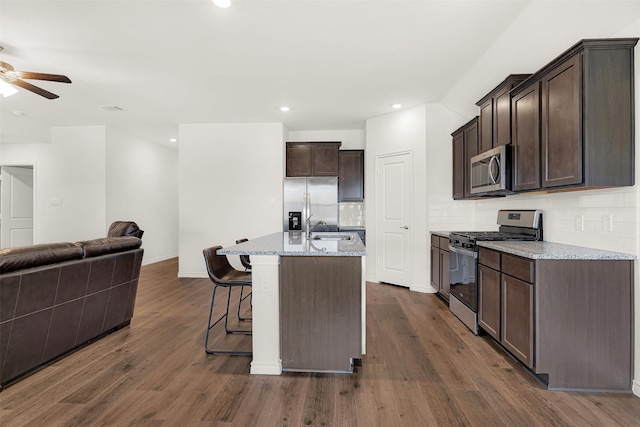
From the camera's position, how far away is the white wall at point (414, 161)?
439 cm

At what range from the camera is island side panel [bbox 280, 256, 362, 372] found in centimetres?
220

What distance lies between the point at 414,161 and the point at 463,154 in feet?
2.39

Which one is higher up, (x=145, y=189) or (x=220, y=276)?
(x=145, y=189)

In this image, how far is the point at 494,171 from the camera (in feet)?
9.55

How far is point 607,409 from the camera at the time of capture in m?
1.81

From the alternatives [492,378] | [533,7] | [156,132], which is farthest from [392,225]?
[156,132]

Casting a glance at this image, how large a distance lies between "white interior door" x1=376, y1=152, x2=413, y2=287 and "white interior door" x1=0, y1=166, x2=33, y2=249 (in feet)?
26.1

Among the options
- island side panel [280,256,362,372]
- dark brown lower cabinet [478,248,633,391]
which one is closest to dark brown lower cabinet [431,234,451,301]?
dark brown lower cabinet [478,248,633,391]

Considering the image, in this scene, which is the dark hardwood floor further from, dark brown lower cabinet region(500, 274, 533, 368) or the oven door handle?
the oven door handle

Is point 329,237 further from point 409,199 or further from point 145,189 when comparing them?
point 145,189

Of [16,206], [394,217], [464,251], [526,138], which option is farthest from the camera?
[16,206]

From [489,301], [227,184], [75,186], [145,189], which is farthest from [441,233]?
[75,186]

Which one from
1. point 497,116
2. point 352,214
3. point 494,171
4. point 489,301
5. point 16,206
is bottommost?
point 489,301

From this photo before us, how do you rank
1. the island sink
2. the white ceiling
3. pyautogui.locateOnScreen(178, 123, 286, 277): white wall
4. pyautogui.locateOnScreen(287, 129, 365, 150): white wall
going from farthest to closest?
pyautogui.locateOnScreen(287, 129, 365, 150): white wall < pyautogui.locateOnScreen(178, 123, 286, 277): white wall < the island sink < the white ceiling
